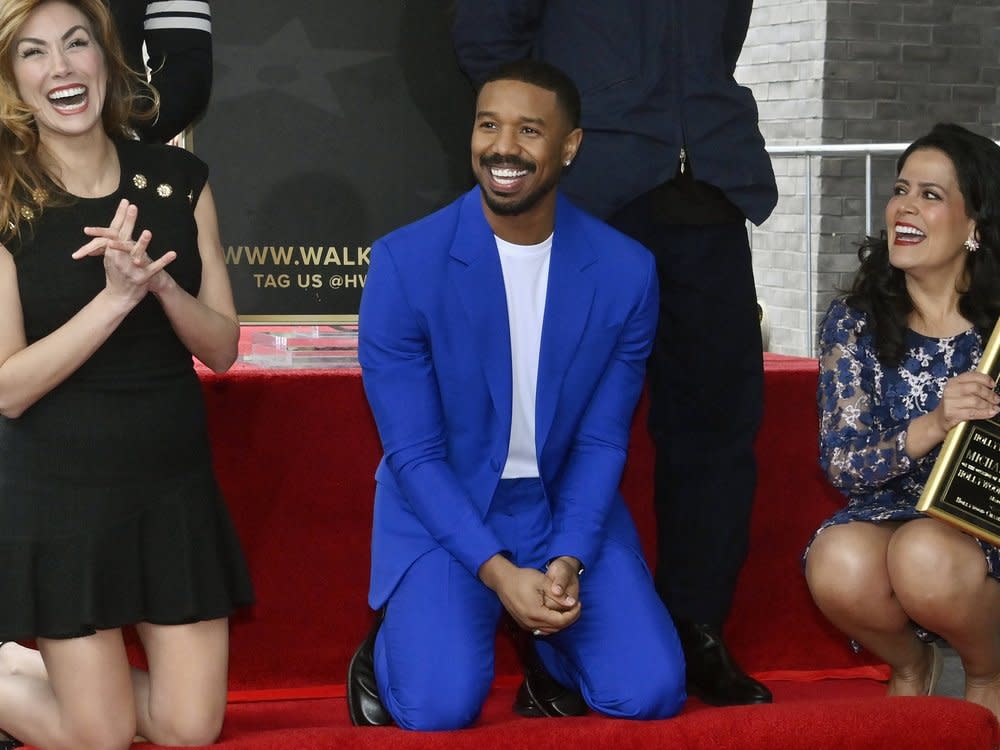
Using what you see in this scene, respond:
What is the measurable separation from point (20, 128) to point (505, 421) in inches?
37.7

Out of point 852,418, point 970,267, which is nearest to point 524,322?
point 852,418

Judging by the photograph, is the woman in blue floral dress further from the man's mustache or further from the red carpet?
the man's mustache

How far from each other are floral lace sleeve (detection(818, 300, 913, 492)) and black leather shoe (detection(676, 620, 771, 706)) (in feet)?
1.31

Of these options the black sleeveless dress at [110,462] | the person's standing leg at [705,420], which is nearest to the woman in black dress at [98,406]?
the black sleeveless dress at [110,462]

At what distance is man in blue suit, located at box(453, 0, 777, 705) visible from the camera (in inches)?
102

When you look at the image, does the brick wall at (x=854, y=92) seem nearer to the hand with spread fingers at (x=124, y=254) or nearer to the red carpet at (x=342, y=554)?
the red carpet at (x=342, y=554)

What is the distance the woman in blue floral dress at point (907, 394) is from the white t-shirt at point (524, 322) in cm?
61

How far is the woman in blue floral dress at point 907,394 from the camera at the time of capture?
8.65 ft

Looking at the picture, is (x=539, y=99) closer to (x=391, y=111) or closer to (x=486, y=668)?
(x=391, y=111)

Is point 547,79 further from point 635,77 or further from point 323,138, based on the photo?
point 323,138

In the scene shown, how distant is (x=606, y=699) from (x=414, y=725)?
346 mm

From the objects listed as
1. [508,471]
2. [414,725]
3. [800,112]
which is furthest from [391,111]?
[800,112]

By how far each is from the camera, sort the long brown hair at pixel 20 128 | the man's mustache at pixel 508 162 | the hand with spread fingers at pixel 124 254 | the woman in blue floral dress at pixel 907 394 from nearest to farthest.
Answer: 1. the hand with spread fingers at pixel 124 254
2. the long brown hair at pixel 20 128
3. the man's mustache at pixel 508 162
4. the woman in blue floral dress at pixel 907 394

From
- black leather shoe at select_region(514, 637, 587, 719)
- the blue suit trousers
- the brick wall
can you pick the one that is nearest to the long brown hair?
the blue suit trousers
